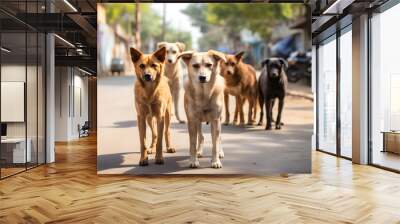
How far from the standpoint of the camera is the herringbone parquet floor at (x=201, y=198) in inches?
152

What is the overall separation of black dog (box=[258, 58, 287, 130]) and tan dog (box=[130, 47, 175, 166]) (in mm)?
1395

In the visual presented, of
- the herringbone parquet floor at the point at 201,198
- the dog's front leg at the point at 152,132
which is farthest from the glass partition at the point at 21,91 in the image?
the dog's front leg at the point at 152,132

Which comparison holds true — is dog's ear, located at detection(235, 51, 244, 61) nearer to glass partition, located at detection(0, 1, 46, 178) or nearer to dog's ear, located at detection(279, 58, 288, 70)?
dog's ear, located at detection(279, 58, 288, 70)

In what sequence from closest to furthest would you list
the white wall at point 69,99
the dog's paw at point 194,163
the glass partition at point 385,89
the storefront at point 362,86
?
the dog's paw at point 194,163, the glass partition at point 385,89, the storefront at point 362,86, the white wall at point 69,99

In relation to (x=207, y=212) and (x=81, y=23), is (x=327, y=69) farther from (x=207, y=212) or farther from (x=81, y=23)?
(x=207, y=212)

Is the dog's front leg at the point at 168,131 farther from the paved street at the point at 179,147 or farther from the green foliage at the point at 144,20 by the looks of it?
the green foliage at the point at 144,20

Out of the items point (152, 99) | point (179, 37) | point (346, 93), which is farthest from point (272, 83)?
point (346, 93)

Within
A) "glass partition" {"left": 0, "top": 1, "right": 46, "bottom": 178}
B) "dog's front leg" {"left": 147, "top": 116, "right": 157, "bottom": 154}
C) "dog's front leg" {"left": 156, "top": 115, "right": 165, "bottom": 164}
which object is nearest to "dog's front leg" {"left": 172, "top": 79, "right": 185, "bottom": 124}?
"dog's front leg" {"left": 156, "top": 115, "right": 165, "bottom": 164}

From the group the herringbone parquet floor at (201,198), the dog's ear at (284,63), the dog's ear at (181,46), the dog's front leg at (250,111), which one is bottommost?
the herringbone parquet floor at (201,198)

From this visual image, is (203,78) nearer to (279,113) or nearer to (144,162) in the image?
(279,113)

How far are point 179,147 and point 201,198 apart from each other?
1.57 m

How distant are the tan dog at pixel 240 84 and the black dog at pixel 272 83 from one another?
128mm

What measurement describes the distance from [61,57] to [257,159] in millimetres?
4134

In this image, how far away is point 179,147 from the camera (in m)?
6.17
